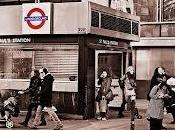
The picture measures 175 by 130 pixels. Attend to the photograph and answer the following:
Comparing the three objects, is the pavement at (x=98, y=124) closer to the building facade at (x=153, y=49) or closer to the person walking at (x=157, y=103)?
the person walking at (x=157, y=103)

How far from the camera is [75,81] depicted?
15.9 m

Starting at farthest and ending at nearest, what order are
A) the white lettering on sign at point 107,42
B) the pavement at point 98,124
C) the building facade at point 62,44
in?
1. the white lettering on sign at point 107,42
2. the building facade at point 62,44
3. the pavement at point 98,124

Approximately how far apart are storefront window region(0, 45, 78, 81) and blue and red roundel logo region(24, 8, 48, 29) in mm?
866

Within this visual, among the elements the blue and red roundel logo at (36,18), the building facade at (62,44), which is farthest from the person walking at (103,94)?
the blue and red roundel logo at (36,18)

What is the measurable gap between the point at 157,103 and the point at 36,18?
19.8 ft

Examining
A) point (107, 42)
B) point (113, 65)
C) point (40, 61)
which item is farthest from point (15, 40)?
point (113, 65)

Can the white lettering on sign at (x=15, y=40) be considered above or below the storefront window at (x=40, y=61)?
above

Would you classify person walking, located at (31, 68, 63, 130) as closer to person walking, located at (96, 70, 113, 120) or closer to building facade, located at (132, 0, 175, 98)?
person walking, located at (96, 70, 113, 120)

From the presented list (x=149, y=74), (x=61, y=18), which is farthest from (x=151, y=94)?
(x=149, y=74)

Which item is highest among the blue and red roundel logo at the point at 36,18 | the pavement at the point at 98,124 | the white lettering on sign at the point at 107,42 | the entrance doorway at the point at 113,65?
the blue and red roundel logo at the point at 36,18

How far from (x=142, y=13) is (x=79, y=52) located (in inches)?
544

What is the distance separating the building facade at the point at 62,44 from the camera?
15.6 meters

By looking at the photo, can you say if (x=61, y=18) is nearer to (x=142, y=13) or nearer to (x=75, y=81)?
(x=75, y=81)

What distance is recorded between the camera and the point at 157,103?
11.7 meters
